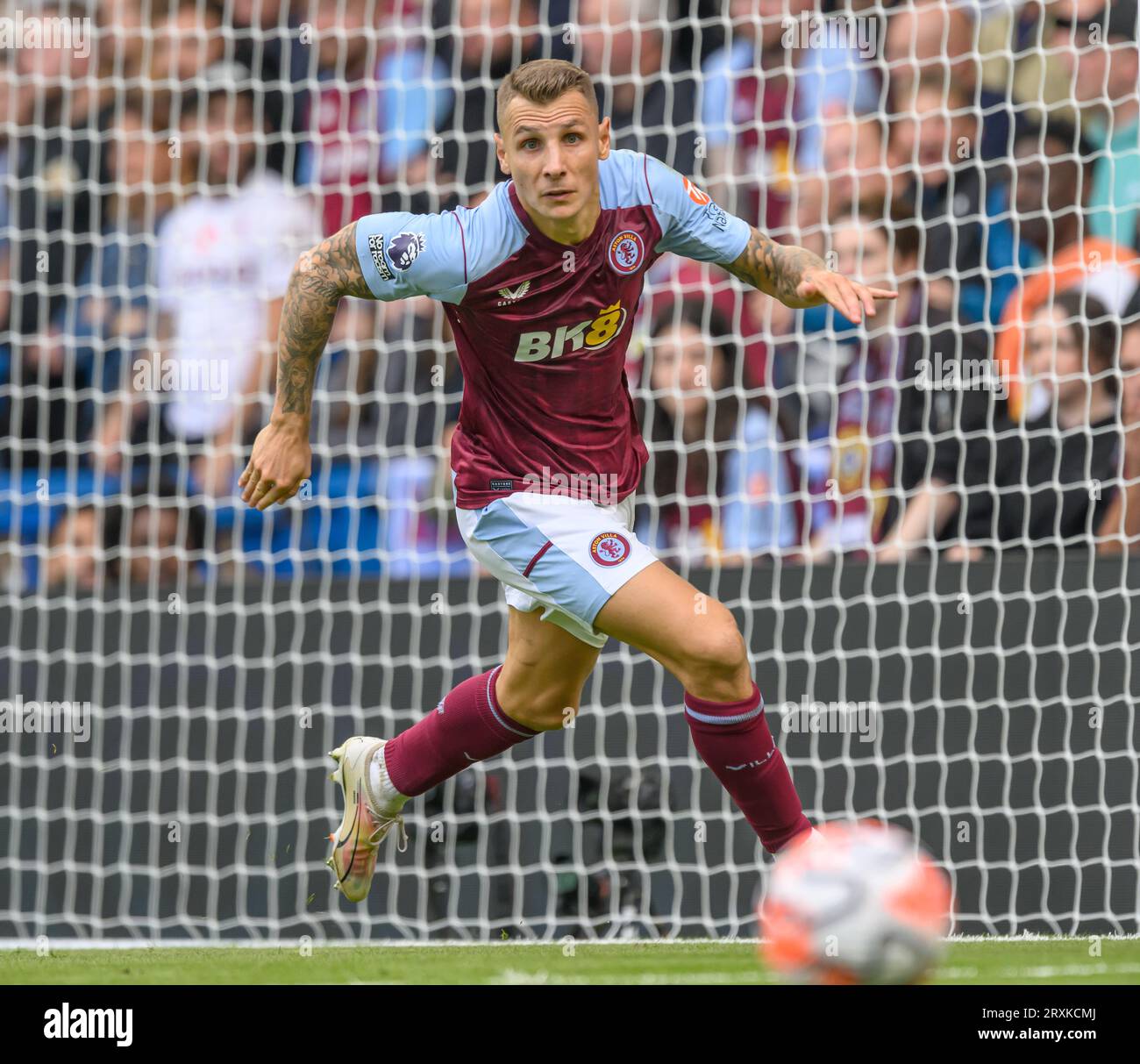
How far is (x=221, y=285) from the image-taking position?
23.7 feet

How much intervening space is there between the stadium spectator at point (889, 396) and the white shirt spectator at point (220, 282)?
2291 mm

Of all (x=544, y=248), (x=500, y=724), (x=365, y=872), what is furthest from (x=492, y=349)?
(x=365, y=872)

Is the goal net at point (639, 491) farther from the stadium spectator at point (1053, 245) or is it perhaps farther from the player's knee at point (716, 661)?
the player's knee at point (716, 661)

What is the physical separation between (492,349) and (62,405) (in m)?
3.24

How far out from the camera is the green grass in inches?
191

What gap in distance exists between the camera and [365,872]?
521 cm

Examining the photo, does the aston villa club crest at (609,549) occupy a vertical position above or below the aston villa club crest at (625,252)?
below

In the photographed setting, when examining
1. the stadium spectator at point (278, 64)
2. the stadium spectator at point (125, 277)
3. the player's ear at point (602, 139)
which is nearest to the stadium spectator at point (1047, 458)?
the player's ear at point (602, 139)

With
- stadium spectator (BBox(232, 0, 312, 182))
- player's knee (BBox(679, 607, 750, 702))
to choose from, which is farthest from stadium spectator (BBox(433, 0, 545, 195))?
player's knee (BBox(679, 607, 750, 702))

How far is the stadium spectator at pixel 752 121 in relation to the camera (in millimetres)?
7109

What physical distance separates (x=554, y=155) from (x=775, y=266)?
0.69 m

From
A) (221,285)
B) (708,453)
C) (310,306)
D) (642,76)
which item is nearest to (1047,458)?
(708,453)

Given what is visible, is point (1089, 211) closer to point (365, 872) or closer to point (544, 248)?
point (544, 248)

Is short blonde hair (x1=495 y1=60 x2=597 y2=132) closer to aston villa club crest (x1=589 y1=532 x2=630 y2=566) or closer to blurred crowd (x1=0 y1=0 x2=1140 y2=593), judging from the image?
aston villa club crest (x1=589 y1=532 x2=630 y2=566)
